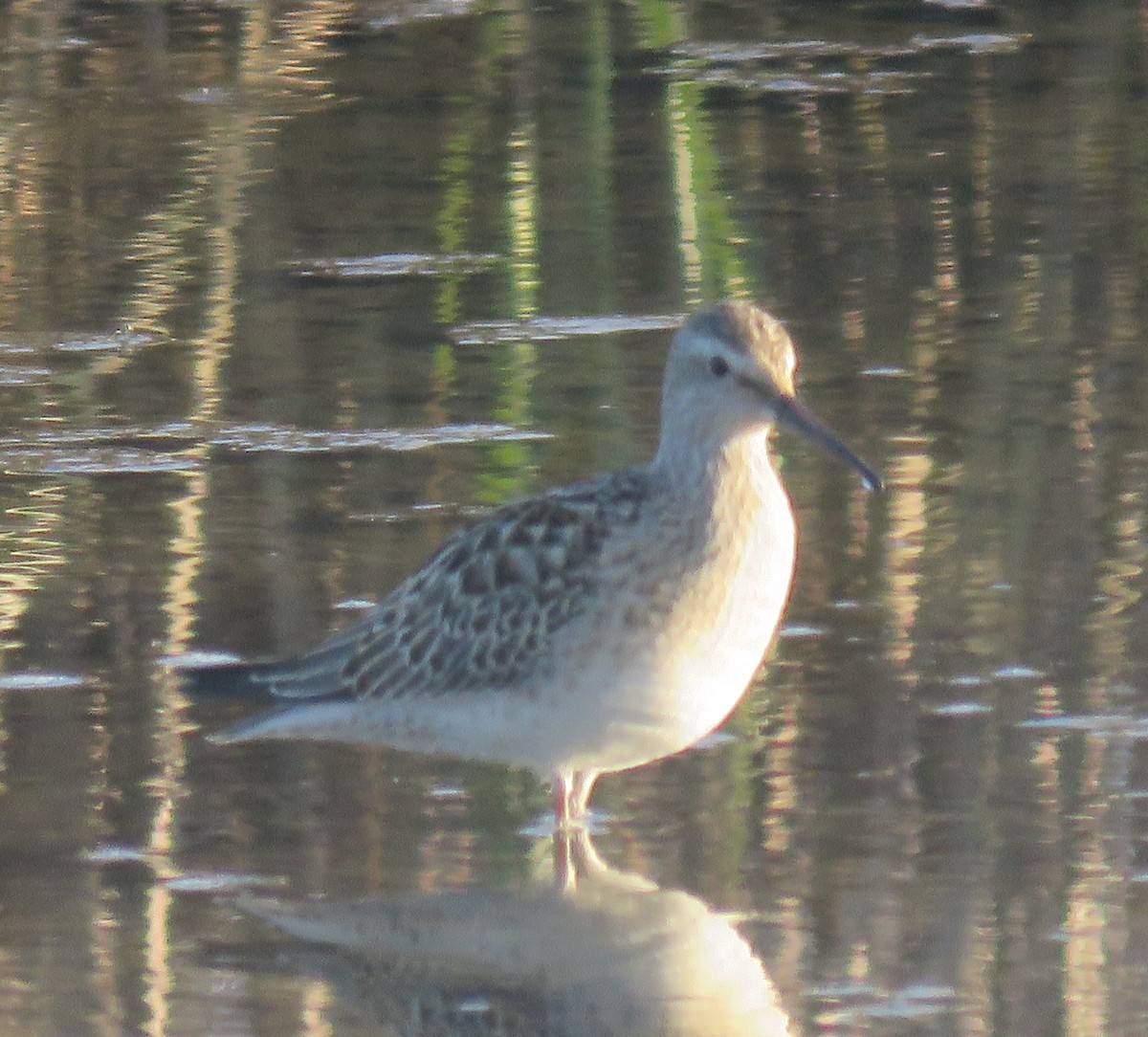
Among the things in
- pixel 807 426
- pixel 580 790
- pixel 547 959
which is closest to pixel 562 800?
pixel 580 790

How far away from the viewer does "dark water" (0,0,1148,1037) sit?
5.33 m

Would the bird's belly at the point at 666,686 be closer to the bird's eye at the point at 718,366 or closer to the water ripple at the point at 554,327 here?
the bird's eye at the point at 718,366

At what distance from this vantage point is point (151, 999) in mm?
5102

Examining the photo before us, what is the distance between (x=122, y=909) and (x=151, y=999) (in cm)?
43

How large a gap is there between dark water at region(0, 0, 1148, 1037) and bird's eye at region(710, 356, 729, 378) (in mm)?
790

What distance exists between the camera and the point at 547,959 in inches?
212

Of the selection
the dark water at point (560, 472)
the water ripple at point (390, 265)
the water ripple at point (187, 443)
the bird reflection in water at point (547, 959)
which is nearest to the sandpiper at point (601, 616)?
the dark water at point (560, 472)

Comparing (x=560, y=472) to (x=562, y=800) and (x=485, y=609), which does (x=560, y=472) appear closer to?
(x=485, y=609)

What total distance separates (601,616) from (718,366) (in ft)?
2.15

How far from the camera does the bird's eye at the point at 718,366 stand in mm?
6184

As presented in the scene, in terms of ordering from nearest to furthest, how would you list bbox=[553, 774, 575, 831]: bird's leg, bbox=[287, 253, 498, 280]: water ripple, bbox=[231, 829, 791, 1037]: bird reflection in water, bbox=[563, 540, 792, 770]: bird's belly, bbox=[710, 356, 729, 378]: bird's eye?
bbox=[231, 829, 791, 1037]: bird reflection in water
bbox=[563, 540, 792, 770]: bird's belly
bbox=[553, 774, 575, 831]: bird's leg
bbox=[710, 356, 729, 378]: bird's eye
bbox=[287, 253, 498, 280]: water ripple

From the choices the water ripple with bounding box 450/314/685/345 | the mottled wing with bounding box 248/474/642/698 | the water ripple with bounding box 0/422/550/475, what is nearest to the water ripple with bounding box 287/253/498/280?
the water ripple with bounding box 450/314/685/345

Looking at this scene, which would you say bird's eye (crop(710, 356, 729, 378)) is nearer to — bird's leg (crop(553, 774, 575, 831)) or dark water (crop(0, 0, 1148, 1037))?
dark water (crop(0, 0, 1148, 1037))

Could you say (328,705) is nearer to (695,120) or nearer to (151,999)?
(151,999)
